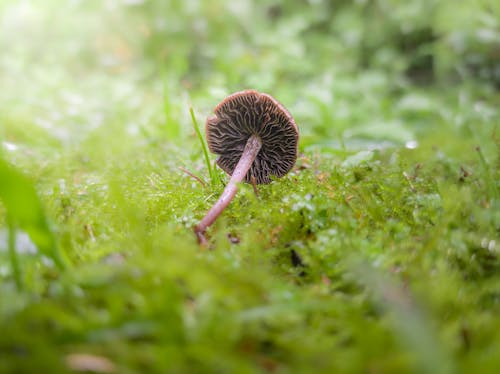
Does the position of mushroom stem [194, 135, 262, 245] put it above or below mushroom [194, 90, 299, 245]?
below

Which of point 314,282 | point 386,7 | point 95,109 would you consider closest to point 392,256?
point 314,282

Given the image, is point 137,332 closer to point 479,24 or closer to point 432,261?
point 432,261

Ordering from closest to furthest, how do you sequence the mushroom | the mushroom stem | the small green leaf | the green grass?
1. the green grass
2. the small green leaf
3. the mushroom stem
4. the mushroom

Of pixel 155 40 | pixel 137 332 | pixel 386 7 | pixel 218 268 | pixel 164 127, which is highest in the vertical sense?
pixel 386 7

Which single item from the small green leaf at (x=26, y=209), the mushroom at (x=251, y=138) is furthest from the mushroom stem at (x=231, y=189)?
the small green leaf at (x=26, y=209)

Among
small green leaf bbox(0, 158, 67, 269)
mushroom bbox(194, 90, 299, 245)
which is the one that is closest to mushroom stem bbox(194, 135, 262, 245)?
mushroom bbox(194, 90, 299, 245)

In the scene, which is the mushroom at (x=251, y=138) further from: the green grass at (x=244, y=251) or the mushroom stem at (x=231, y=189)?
the green grass at (x=244, y=251)

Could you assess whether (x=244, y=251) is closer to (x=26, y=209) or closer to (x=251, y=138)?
(x=26, y=209)

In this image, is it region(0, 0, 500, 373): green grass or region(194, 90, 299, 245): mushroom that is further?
region(194, 90, 299, 245): mushroom

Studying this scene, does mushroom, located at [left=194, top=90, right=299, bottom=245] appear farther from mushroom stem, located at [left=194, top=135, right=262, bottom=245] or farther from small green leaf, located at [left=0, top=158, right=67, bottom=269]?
small green leaf, located at [left=0, top=158, right=67, bottom=269]
